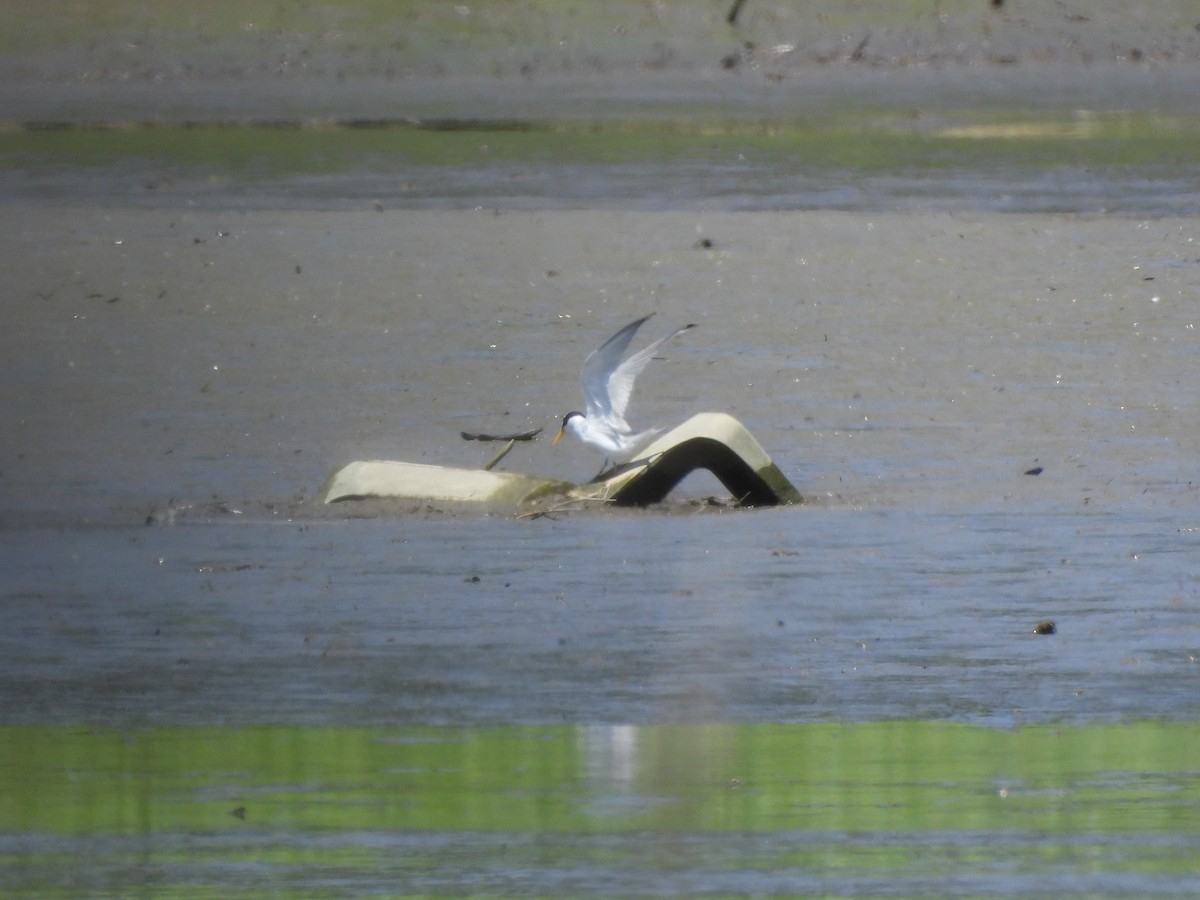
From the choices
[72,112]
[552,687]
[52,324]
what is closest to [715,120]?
[72,112]

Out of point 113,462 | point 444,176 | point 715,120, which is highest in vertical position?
point 715,120

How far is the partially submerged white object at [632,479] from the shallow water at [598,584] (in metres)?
0.11

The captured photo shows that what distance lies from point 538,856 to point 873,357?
23.6 ft

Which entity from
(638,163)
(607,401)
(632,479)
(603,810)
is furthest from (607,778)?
(638,163)

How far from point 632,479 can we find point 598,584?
131 cm

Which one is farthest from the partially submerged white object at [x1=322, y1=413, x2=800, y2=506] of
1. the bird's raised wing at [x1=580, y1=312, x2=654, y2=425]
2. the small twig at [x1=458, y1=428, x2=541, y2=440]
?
the small twig at [x1=458, y1=428, x2=541, y2=440]

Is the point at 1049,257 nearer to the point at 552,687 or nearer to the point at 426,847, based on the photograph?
the point at 552,687

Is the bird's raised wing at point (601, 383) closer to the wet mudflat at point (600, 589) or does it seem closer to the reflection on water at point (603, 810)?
the wet mudflat at point (600, 589)

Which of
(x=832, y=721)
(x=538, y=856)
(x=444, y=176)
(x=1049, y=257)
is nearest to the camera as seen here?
(x=538, y=856)

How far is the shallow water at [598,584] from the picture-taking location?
19.4 ft

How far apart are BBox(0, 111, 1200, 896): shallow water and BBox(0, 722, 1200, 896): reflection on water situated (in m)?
0.02

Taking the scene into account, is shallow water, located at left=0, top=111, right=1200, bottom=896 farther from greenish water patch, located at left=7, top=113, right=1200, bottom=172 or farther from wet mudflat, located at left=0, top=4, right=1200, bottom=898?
greenish water patch, located at left=7, top=113, right=1200, bottom=172

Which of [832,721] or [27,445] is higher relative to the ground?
[27,445]

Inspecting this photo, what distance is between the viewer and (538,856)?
5.73 m
